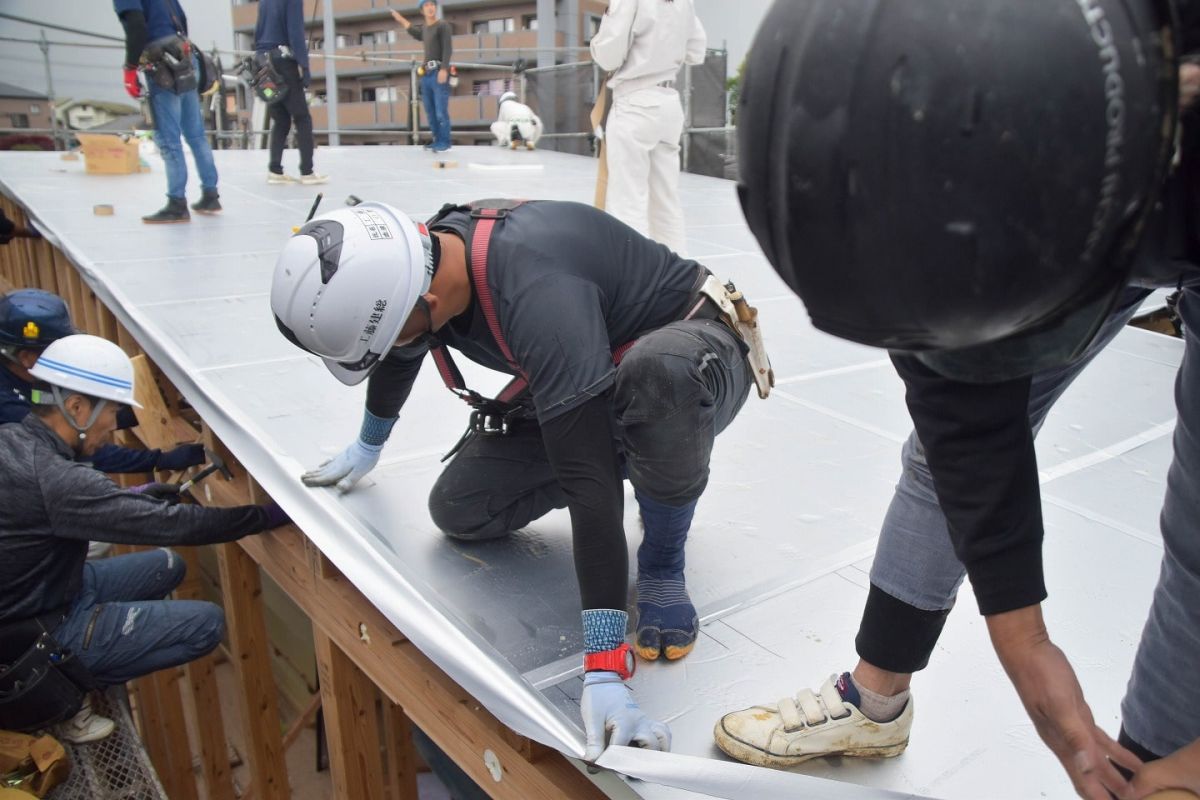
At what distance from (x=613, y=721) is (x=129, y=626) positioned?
2066 millimetres

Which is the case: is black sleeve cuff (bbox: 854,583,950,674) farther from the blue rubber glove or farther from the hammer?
the blue rubber glove

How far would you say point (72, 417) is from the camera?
2.80 meters

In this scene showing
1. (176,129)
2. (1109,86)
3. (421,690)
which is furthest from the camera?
(176,129)

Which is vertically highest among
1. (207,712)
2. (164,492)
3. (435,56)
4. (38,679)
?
(435,56)

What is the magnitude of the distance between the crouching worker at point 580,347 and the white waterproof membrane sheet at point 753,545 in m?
0.13

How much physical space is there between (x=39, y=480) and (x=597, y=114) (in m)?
2.96

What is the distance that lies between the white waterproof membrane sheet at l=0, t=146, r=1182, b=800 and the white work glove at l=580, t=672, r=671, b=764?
4cm

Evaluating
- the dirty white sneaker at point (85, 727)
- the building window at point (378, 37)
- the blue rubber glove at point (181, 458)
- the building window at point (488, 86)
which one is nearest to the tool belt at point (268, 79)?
the blue rubber glove at point (181, 458)

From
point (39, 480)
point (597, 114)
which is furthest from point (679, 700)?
point (597, 114)

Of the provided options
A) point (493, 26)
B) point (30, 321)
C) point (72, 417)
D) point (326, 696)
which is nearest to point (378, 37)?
point (493, 26)

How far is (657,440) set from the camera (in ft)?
5.67

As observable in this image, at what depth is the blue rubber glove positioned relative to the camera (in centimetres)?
322

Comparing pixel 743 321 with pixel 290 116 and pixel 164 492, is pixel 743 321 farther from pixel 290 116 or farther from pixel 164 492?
pixel 290 116

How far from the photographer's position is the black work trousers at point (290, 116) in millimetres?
6441
